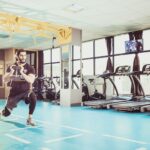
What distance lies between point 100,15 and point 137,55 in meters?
3.22

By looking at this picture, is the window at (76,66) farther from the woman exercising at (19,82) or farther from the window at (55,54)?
the woman exercising at (19,82)

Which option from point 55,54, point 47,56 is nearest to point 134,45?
point 55,54

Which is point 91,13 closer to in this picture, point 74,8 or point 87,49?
point 74,8

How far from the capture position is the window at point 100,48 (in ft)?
39.1

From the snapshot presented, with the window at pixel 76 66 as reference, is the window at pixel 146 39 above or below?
above

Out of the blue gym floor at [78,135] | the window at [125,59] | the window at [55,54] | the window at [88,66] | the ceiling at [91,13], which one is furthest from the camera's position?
the window at [55,54]

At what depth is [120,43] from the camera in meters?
11.3

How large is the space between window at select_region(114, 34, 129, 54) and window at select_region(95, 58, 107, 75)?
84 cm

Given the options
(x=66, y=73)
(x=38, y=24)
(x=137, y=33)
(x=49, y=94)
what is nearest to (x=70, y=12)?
(x=38, y=24)

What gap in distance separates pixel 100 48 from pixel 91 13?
4.47 meters

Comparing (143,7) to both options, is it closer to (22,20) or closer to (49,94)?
(22,20)

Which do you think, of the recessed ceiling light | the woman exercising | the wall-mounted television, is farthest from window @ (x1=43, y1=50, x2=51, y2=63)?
the woman exercising

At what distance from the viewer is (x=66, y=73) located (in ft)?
32.7

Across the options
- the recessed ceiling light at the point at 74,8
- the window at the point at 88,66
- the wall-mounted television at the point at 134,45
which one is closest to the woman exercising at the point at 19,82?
the recessed ceiling light at the point at 74,8
